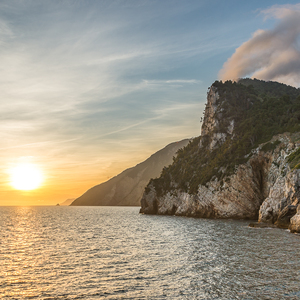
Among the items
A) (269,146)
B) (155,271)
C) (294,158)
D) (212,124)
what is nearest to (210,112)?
(212,124)

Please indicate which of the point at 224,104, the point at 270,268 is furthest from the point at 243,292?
the point at 224,104

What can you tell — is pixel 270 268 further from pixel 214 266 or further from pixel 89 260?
pixel 89 260

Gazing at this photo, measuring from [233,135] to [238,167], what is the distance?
79.6 feet

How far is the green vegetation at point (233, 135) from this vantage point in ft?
288

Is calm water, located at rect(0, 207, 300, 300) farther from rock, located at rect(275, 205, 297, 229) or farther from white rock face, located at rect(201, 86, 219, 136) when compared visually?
white rock face, located at rect(201, 86, 219, 136)

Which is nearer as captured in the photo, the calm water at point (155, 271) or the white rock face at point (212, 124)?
the calm water at point (155, 271)

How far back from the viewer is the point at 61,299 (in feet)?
57.4

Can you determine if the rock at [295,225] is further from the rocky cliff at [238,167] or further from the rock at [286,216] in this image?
the rock at [286,216]

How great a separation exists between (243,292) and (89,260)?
16.3 m

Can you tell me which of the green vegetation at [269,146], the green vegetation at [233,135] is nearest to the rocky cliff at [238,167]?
the green vegetation at [233,135]

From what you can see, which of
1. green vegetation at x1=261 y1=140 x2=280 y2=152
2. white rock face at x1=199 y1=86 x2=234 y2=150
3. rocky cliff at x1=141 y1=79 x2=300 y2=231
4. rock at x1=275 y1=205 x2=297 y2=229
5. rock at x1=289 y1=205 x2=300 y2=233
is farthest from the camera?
white rock face at x1=199 y1=86 x2=234 y2=150

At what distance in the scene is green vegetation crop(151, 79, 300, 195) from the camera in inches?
3455

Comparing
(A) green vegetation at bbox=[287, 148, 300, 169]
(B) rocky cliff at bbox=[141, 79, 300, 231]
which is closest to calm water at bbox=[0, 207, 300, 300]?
(B) rocky cliff at bbox=[141, 79, 300, 231]

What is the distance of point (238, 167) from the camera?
269 feet
